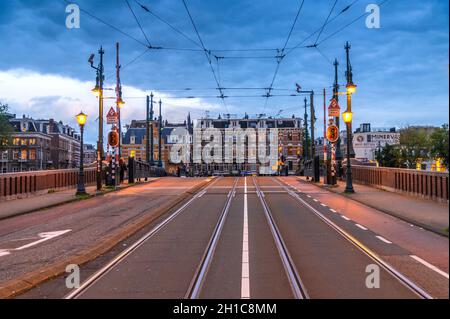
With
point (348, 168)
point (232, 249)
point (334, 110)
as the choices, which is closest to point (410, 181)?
point (348, 168)

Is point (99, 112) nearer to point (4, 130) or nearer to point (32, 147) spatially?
point (4, 130)

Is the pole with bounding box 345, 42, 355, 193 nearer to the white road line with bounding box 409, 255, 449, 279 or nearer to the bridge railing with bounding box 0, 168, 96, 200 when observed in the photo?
the white road line with bounding box 409, 255, 449, 279

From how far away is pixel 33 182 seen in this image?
24578 mm

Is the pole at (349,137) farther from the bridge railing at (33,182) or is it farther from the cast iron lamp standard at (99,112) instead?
the bridge railing at (33,182)

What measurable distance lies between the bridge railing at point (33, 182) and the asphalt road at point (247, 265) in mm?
11177

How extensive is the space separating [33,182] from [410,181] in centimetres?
1943

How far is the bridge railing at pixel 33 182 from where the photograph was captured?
21767 millimetres

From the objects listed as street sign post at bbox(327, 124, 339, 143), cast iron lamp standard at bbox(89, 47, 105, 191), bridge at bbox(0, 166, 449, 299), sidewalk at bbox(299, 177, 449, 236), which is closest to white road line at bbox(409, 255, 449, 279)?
bridge at bbox(0, 166, 449, 299)

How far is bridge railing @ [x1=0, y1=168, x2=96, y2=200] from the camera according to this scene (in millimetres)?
21767

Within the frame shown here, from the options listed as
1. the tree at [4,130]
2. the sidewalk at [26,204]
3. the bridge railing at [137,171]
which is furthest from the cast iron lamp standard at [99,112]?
the tree at [4,130]
